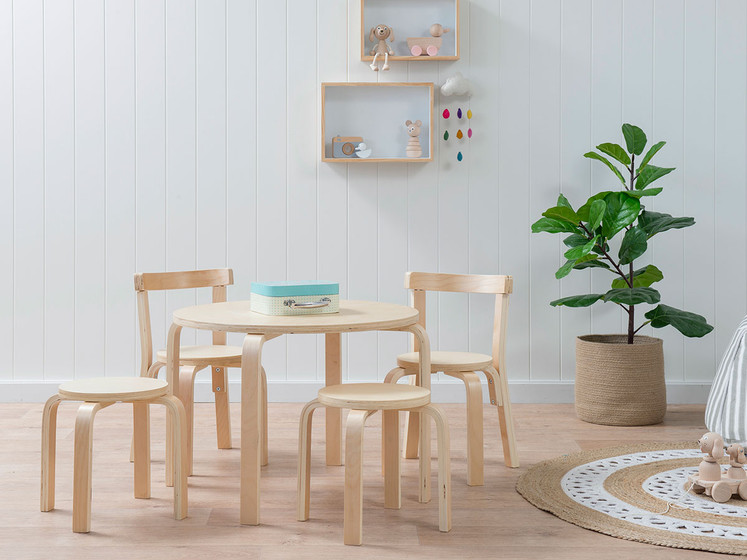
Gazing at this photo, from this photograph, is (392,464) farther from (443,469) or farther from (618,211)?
(618,211)

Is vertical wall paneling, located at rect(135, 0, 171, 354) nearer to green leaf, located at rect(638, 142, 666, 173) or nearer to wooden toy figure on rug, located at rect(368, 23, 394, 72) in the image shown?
wooden toy figure on rug, located at rect(368, 23, 394, 72)

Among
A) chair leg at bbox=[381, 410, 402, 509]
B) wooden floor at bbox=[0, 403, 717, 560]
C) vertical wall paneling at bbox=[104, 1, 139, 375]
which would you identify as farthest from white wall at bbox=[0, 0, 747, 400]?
chair leg at bbox=[381, 410, 402, 509]

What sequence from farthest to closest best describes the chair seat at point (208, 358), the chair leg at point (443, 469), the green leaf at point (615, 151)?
the green leaf at point (615, 151) → the chair seat at point (208, 358) → the chair leg at point (443, 469)

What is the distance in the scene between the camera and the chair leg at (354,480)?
2.12 m

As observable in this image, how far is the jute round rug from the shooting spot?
2156 mm

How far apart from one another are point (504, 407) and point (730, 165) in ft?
6.33

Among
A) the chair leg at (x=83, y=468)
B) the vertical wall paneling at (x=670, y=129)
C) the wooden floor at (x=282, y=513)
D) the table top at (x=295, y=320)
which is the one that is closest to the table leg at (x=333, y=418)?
the wooden floor at (x=282, y=513)

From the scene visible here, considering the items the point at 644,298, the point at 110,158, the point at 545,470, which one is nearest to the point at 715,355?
the point at 644,298

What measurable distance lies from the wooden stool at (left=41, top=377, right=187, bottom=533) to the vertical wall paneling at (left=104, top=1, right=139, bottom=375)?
1.52 m

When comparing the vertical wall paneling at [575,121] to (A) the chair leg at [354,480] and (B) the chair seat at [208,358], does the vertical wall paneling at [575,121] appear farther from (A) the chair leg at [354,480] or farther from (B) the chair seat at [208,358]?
(A) the chair leg at [354,480]

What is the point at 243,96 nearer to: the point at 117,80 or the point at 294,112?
the point at 294,112

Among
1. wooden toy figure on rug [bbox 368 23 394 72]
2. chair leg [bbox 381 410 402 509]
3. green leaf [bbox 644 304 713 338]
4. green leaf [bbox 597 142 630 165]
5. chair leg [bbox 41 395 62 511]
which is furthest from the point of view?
wooden toy figure on rug [bbox 368 23 394 72]

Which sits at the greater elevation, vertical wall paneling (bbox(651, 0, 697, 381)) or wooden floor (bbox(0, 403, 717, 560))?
vertical wall paneling (bbox(651, 0, 697, 381))

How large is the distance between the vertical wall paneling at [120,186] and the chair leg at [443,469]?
219 cm
